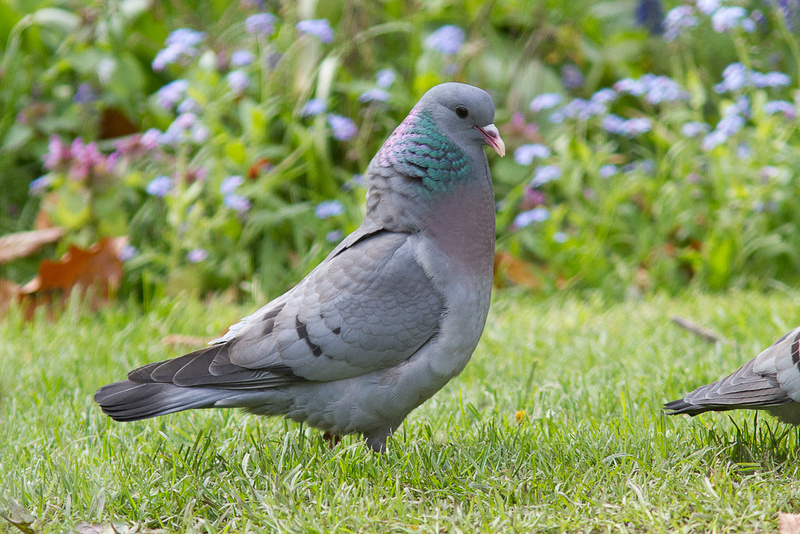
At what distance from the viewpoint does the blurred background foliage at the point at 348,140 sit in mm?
4703

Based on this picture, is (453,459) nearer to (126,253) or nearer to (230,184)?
(230,184)

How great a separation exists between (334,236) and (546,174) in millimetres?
1226

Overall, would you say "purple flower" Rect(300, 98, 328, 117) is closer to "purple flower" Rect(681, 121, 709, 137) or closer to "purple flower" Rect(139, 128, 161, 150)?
"purple flower" Rect(139, 128, 161, 150)

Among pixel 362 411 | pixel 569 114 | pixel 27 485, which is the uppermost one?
pixel 569 114

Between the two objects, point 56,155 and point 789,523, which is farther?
point 56,155

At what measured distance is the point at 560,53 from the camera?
232 inches

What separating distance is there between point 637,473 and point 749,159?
119 inches

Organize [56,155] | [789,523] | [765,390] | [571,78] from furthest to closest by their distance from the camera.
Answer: [571,78] < [56,155] < [765,390] < [789,523]

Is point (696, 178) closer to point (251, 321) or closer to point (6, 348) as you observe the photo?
point (251, 321)

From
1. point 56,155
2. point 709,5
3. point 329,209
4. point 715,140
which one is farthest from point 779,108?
point 56,155

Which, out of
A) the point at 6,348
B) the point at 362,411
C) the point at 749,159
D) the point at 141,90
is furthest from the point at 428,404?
the point at 141,90

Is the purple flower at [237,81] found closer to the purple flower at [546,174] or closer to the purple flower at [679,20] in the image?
the purple flower at [546,174]

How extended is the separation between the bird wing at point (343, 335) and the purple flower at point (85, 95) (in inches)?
119

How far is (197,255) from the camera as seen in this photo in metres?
4.51
